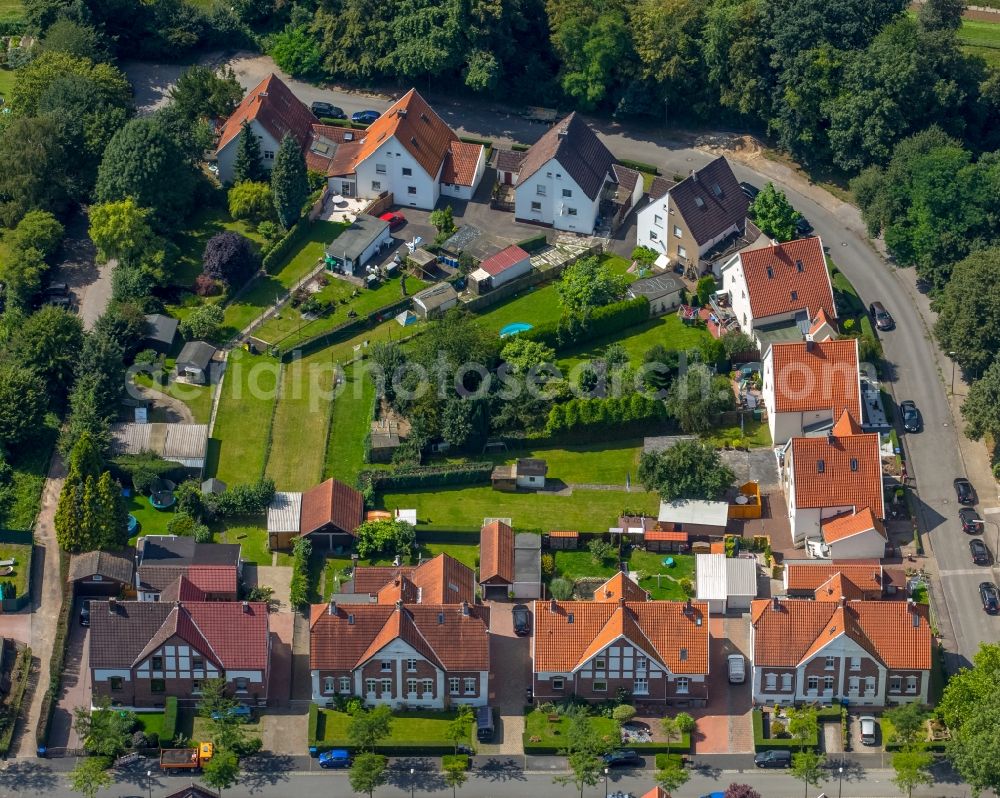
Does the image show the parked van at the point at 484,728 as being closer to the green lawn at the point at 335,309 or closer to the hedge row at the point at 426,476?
the hedge row at the point at 426,476

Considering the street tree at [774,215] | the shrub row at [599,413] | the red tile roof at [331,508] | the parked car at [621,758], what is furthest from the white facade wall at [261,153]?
the parked car at [621,758]

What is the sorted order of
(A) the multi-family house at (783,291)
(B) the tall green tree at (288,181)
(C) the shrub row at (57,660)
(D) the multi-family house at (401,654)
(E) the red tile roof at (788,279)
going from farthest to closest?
(B) the tall green tree at (288,181) → (E) the red tile roof at (788,279) → (A) the multi-family house at (783,291) → (D) the multi-family house at (401,654) → (C) the shrub row at (57,660)

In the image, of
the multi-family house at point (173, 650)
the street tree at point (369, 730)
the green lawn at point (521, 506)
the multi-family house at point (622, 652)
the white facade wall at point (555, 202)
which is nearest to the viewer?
the street tree at point (369, 730)

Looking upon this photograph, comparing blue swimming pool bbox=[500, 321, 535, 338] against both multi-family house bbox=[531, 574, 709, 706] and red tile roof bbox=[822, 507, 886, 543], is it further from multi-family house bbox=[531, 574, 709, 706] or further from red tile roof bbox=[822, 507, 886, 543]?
multi-family house bbox=[531, 574, 709, 706]

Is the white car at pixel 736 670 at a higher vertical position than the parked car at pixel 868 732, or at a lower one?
higher

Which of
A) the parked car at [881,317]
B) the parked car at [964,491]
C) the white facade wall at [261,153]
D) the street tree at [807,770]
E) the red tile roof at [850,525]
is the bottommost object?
the street tree at [807,770]

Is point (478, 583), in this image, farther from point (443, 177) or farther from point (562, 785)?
point (443, 177)
